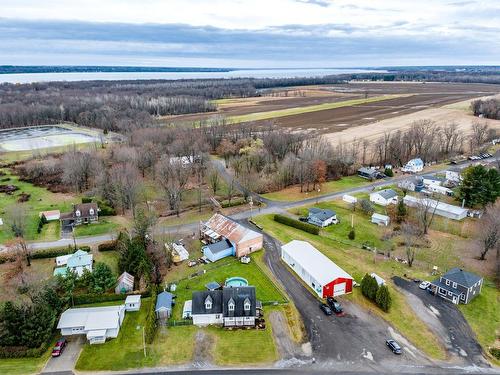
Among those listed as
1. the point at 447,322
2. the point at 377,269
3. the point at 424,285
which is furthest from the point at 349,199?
the point at 447,322

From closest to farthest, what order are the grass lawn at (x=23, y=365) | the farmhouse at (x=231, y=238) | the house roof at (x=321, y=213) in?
the grass lawn at (x=23, y=365) → the farmhouse at (x=231, y=238) → the house roof at (x=321, y=213)

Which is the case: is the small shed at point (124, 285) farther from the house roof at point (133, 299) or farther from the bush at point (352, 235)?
the bush at point (352, 235)

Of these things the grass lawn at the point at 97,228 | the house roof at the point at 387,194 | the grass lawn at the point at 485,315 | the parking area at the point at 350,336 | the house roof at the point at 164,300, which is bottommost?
the parking area at the point at 350,336

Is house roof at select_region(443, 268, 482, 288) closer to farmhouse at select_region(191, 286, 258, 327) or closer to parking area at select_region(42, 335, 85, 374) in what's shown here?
farmhouse at select_region(191, 286, 258, 327)

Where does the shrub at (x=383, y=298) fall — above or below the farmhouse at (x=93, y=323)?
above

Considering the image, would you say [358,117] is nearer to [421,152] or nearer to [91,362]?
[421,152]

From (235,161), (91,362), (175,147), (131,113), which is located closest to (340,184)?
(235,161)

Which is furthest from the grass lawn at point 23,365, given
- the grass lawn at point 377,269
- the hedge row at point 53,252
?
the grass lawn at point 377,269
